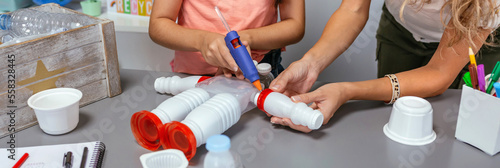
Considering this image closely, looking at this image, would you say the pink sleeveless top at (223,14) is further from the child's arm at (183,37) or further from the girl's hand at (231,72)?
the girl's hand at (231,72)

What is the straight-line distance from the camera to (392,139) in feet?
3.11

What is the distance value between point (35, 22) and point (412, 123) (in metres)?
0.92

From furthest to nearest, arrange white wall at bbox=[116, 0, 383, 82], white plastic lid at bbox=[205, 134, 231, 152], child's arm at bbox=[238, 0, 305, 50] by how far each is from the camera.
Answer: white wall at bbox=[116, 0, 383, 82] → child's arm at bbox=[238, 0, 305, 50] → white plastic lid at bbox=[205, 134, 231, 152]

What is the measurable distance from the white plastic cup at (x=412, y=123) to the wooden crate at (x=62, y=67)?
691mm

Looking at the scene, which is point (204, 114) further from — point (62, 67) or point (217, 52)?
point (62, 67)

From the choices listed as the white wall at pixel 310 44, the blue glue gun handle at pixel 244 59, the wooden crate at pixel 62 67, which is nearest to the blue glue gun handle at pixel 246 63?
the blue glue gun handle at pixel 244 59

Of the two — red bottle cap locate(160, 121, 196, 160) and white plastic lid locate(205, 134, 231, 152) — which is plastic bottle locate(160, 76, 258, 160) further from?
white plastic lid locate(205, 134, 231, 152)

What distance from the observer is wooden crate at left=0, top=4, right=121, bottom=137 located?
3.05 ft

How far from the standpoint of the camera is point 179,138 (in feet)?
2.79

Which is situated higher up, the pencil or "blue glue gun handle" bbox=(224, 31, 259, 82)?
the pencil

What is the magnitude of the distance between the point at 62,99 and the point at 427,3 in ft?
3.14

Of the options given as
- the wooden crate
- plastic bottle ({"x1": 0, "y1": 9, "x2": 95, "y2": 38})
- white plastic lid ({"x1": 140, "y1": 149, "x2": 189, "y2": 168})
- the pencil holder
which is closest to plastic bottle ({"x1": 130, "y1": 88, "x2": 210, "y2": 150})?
white plastic lid ({"x1": 140, "y1": 149, "x2": 189, "y2": 168})

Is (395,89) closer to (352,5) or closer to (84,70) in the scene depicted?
(352,5)

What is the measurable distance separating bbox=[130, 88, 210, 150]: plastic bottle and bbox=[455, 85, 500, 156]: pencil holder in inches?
22.1
